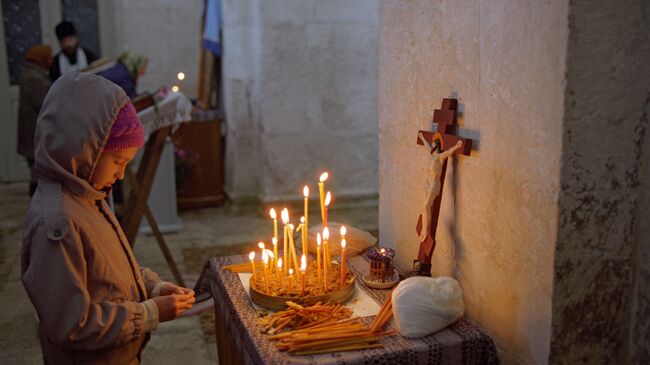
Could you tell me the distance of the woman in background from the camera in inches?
282

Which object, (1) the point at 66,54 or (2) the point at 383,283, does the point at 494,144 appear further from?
(1) the point at 66,54

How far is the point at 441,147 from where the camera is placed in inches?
99.3

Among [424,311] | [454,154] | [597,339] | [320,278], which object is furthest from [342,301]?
[597,339]

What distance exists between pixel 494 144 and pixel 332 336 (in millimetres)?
816

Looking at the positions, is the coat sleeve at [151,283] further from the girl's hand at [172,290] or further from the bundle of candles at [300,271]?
the bundle of candles at [300,271]

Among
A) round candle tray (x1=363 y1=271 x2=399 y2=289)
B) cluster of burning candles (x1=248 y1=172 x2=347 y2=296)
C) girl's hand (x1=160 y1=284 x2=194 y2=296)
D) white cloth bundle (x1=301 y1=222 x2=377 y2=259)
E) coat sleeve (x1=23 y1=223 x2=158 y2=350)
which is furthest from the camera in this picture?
white cloth bundle (x1=301 y1=222 x2=377 y2=259)

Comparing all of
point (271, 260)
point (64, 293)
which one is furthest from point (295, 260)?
point (64, 293)

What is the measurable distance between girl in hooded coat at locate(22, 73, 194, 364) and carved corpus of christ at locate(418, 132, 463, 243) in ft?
3.13

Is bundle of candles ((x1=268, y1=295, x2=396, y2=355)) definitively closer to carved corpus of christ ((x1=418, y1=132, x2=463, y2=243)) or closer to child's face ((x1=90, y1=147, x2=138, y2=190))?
carved corpus of christ ((x1=418, y1=132, x2=463, y2=243))

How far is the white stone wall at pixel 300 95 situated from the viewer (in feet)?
22.9

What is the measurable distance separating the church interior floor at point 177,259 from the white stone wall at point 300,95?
42cm

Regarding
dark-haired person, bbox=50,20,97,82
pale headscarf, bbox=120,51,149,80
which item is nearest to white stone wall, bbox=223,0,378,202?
pale headscarf, bbox=120,51,149,80

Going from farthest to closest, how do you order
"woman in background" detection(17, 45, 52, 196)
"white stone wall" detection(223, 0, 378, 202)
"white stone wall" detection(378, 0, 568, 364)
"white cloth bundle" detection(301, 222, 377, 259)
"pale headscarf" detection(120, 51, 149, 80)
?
"woman in background" detection(17, 45, 52, 196) < "white stone wall" detection(223, 0, 378, 202) < "pale headscarf" detection(120, 51, 149, 80) < "white cloth bundle" detection(301, 222, 377, 259) < "white stone wall" detection(378, 0, 568, 364)

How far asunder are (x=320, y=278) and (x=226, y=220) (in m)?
4.78
